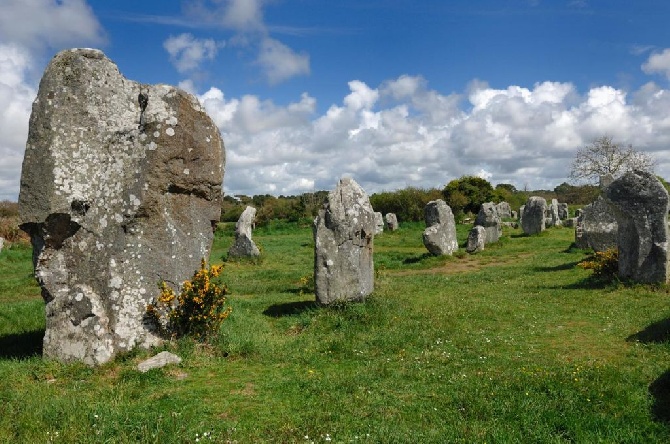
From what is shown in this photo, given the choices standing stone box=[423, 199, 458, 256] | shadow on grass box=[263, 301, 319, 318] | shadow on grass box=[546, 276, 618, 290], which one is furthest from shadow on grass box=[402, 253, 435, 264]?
shadow on grass box=[263, 301, 319, 318]

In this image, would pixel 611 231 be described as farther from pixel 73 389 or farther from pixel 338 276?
pixel 73 389

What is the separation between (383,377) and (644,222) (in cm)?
1031

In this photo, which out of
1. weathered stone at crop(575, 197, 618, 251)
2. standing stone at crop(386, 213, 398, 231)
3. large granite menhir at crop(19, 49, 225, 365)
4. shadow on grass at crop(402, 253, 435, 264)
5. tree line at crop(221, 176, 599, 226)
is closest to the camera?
large granite menhir at crop(19, 49, 225, 365)

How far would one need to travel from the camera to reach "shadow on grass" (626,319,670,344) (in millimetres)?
9594

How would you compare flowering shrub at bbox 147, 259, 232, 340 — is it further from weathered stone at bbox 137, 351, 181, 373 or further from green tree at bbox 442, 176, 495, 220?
green tree at bbox 442, 176, 495, 220

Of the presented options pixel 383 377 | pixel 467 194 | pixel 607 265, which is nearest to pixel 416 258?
pixel 607 265

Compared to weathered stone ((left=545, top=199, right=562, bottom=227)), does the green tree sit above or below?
above

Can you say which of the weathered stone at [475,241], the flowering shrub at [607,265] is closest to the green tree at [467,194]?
the weathered stone at [475,241]

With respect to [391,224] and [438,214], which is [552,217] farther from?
[438,214]

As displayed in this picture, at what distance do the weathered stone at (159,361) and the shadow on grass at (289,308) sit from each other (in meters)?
4.42

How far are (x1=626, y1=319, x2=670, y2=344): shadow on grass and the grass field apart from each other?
3cm

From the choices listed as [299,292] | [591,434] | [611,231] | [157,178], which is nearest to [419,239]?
[611,231]

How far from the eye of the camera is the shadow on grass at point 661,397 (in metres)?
6.32

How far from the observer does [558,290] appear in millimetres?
15445
